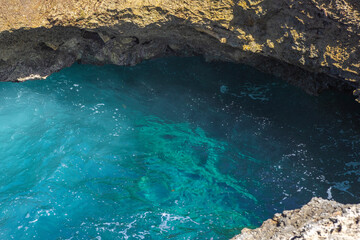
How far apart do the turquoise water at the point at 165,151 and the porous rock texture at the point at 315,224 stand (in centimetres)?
145

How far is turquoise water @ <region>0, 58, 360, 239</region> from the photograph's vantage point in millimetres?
4676

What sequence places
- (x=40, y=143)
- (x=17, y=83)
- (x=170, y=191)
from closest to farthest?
(x=170, y=191) → (x=40, y=143) → (x=17, y=83)

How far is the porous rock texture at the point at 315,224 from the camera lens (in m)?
2.68

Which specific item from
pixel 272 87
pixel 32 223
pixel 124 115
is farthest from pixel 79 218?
pixel 272 87

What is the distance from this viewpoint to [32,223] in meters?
4.60

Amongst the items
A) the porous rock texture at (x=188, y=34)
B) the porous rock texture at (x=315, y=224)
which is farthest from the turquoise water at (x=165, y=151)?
the porous rock texture at (x=315, y=224)

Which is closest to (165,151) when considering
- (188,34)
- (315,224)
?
(188,34)

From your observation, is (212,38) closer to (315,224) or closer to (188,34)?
(188,34)

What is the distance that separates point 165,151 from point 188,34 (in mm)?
2002

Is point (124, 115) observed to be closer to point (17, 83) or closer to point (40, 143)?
point (40, 143)

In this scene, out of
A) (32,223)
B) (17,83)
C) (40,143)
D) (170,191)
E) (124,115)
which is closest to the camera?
(32,223)

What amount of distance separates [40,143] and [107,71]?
1902 millimetres

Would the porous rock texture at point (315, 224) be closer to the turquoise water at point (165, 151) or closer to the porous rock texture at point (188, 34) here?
the turquoise water at point (165, 151)

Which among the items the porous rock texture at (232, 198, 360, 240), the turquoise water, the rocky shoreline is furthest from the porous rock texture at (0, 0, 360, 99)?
the porous rock texture at (232, 198, 360, 240)
